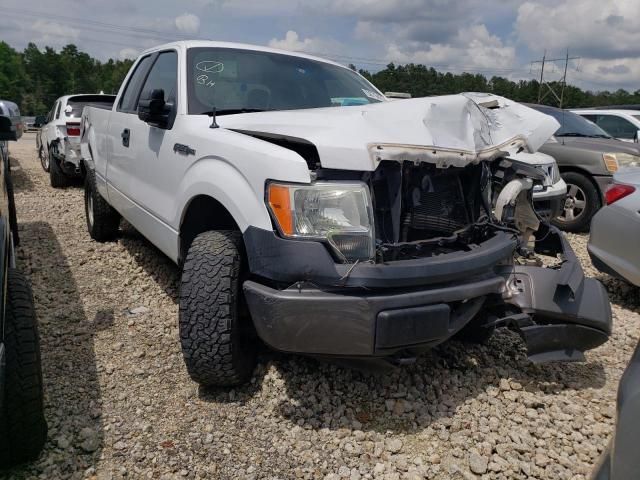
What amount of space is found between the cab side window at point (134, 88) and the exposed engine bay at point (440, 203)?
2631 millimetres

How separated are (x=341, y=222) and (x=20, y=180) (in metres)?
9.81

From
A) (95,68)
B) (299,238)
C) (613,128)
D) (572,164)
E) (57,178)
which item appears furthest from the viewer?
(95,68)

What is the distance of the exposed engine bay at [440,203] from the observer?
103 inches

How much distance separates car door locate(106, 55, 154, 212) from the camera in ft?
13.6

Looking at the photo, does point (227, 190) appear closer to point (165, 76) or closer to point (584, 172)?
point (165, 76)

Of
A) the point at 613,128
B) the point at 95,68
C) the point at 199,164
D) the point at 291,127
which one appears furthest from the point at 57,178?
the point at 95,68

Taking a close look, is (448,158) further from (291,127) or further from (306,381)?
(306,381)

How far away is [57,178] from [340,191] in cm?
823

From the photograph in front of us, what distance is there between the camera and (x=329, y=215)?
7.72ft

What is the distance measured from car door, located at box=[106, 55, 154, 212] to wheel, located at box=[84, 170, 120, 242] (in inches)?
20.0

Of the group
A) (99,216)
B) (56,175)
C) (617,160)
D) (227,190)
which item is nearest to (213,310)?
(227,190)

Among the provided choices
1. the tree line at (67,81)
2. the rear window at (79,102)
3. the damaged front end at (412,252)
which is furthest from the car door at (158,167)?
the tree line at (67,81)

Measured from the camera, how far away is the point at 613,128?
1051cm

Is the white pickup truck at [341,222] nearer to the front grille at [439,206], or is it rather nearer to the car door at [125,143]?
the front grille at [439,206]
